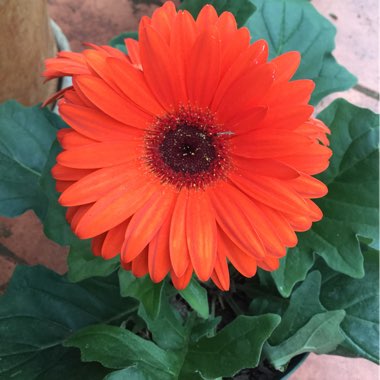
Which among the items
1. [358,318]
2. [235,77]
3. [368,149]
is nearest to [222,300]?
[358,318]

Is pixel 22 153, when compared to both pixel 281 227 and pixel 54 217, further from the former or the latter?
pixel 281 227

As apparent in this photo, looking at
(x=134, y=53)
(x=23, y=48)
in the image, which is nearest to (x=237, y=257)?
(x=134, y=53)

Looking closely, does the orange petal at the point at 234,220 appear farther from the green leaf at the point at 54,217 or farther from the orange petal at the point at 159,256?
the green leaf at the point at 54,217

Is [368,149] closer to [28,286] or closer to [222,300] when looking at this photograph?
[222,300]

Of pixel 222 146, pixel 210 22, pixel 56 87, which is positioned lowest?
pixel 56 87

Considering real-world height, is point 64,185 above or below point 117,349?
above
